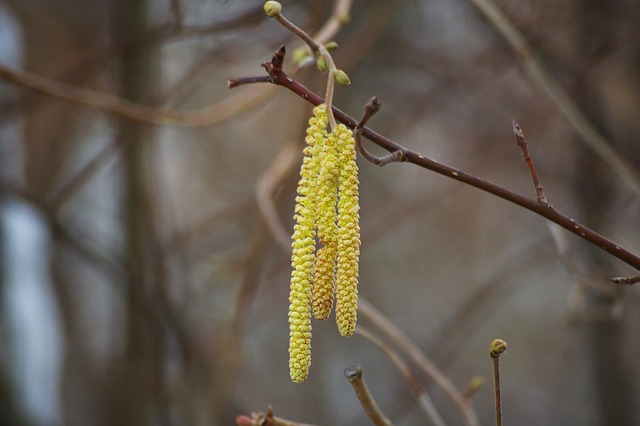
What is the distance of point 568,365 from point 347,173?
11.9 feet

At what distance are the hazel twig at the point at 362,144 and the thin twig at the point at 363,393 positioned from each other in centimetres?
21

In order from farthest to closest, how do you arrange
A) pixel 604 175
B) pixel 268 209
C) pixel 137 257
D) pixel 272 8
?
pixel 604 175 → pixel 137 257 → pixel 268 209 → pixel 272 8

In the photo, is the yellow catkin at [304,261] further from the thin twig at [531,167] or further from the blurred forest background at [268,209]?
the blurred forest background at [268,209]

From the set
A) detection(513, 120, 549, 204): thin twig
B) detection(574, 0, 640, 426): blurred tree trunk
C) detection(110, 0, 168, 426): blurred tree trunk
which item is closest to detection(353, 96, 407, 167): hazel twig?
detection(513, 120, 549, 204): thin twig

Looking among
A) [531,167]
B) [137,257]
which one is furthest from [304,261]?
[137,257]

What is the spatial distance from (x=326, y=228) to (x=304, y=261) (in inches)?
1.3

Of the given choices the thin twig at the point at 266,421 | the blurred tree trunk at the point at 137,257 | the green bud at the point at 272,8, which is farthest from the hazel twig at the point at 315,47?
the blurred tree trunk at the point at 137,257

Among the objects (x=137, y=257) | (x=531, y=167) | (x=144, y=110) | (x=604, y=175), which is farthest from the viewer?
(x=604, y=175)

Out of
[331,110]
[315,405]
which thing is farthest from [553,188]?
[331,110]

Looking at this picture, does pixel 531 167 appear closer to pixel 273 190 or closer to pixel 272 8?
pixel 272 8

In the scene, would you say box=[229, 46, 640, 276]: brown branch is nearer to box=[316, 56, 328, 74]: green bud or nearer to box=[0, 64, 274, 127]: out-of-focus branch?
box=[316, 56, 328, 74]: green bud

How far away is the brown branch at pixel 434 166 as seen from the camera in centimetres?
57

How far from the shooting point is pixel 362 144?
1.90ft

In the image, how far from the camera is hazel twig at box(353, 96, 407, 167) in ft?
1.76
